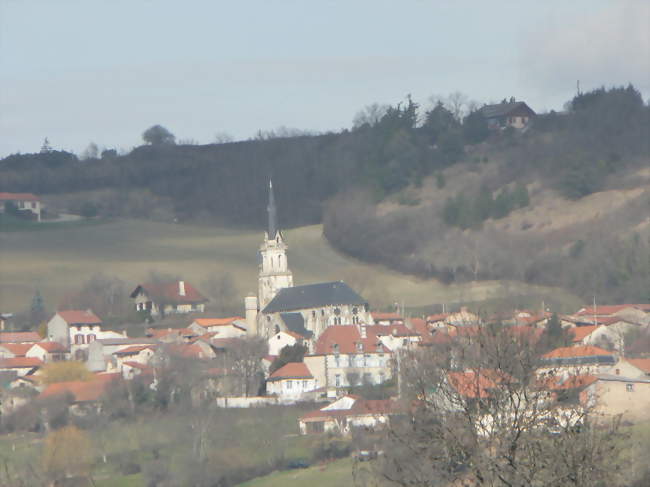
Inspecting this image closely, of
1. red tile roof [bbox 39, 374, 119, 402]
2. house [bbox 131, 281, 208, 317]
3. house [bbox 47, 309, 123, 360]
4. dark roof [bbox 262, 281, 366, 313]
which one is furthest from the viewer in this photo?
house [bbox 131, 281, 208, 317]

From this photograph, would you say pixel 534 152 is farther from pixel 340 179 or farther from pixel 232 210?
pixel 232 210

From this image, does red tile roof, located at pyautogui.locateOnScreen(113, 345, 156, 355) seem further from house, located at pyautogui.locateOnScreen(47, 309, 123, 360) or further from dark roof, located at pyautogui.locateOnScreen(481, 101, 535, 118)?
dark roof, located at pyautogui.locateOnScreen(481, 101, 535, 118)

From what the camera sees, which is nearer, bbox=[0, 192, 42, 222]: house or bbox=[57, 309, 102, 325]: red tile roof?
bbox=[57, 309, 102, 325]: red tile roof

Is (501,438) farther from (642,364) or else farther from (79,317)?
(79,317)

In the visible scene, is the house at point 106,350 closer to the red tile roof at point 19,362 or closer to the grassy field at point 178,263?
the red tile roof at point 19,362

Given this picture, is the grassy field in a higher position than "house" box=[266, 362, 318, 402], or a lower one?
higher

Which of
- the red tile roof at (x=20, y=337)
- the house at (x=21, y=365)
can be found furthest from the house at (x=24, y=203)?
the house at (x=21, y=365)

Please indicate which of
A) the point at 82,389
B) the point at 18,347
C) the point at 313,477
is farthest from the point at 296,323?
the point at 313,477

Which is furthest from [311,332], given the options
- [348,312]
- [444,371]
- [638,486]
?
[444,371]

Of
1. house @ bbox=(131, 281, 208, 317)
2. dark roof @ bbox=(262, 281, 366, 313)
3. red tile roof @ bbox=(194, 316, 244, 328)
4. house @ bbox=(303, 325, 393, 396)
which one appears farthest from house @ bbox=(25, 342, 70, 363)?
house @ bbox=(303, 325, 393, 396)
